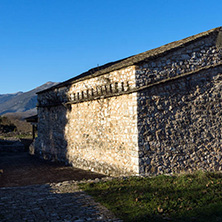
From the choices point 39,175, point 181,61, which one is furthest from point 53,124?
point 181,61

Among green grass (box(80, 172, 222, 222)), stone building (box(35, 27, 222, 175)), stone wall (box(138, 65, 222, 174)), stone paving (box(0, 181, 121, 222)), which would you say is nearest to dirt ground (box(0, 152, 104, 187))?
stone building (box(35, 27, 222, 175))

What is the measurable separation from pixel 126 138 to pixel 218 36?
5.09 m

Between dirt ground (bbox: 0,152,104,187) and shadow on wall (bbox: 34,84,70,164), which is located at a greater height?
shadow on wall (bbox: 34,84,70,164)

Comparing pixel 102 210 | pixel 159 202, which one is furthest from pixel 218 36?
pixel 102 210

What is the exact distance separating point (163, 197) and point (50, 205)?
2.67m

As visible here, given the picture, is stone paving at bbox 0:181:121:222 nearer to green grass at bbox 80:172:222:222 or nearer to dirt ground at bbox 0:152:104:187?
green grass at bbox 80:172:222:222

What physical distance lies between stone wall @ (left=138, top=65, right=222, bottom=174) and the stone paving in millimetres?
2958

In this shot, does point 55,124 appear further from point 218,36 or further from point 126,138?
point 218,36

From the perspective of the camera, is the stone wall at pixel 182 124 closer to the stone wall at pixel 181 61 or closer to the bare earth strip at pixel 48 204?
the stone wall at pixel 181 61

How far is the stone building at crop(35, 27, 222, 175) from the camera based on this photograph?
371 inches

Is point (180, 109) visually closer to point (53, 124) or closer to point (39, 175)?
point (39, 175)

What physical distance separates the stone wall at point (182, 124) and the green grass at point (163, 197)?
3.59 ft

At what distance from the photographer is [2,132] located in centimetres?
3256

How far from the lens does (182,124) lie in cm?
983
